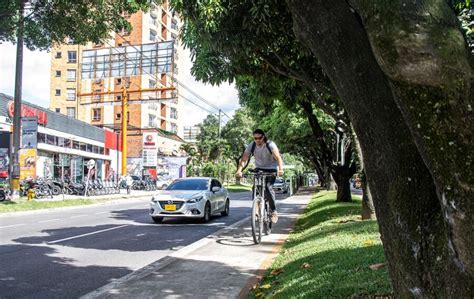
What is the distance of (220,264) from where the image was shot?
7.25 m

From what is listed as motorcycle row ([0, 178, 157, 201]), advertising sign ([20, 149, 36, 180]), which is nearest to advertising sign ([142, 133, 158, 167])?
motorcycle row ([0, 178, 157, 201])

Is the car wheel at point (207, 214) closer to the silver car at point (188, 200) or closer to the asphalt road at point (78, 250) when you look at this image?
the silver car at point (188, 200)

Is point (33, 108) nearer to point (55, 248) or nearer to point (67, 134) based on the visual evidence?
point (67, 134)

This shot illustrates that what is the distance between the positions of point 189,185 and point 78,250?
6396 millimetres

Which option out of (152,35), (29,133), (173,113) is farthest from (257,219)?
(173,113)

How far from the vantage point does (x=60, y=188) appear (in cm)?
2883

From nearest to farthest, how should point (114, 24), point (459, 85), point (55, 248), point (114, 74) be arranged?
point (459, 85) → point (55, 248) → point (114, 24) → point (114, 74)

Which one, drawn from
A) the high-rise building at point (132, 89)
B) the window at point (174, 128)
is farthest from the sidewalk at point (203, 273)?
the window at point (174, 128)

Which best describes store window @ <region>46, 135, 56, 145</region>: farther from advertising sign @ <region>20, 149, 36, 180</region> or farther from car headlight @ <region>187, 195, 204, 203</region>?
car headlight @ <region>187, 195, 204, 203</region>

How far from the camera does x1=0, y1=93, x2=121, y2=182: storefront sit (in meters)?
29.6

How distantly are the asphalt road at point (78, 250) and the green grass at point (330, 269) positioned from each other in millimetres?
Answer: 2426

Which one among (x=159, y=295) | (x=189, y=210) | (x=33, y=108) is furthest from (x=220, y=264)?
(x=33, y=108)

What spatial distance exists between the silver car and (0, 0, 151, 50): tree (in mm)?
5896

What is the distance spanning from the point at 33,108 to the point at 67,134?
18.9 ft
